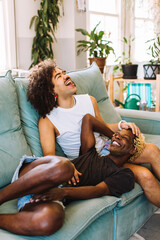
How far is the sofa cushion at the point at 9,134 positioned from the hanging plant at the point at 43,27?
2.05 meters

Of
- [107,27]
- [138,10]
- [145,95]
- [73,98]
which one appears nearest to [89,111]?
[73,98]

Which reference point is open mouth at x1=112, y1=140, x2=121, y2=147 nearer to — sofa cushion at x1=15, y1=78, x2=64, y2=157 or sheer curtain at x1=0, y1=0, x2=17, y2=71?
sofa cushion at x1=15, y1=78, x2=64, y2=157

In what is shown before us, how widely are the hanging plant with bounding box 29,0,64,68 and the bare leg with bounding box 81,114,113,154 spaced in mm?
2007

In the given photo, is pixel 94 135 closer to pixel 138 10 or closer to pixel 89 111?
pixel 89 111

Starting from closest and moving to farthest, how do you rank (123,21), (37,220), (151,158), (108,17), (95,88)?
(37,220), (151,158), (95,88), (108,17), (123,21)

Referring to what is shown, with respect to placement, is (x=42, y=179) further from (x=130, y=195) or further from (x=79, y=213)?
(x=130, y=195)

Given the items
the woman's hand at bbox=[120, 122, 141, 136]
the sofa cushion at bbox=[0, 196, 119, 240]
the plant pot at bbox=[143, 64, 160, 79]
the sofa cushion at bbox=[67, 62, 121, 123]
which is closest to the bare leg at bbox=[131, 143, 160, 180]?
the woman's hand at bbox=[120, 122, 141, 136]

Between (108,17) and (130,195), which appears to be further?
(108,17)

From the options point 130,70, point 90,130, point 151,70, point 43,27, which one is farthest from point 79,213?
point 43,27

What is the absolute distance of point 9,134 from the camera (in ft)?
5.16

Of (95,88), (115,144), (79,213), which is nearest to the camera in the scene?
(79,213)

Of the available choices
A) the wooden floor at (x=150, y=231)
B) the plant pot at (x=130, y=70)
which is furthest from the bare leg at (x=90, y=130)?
the plant pot at (x=130, y=70)

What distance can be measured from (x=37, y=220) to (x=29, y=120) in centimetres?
76

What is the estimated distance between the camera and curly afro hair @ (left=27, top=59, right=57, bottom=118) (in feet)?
5.67
